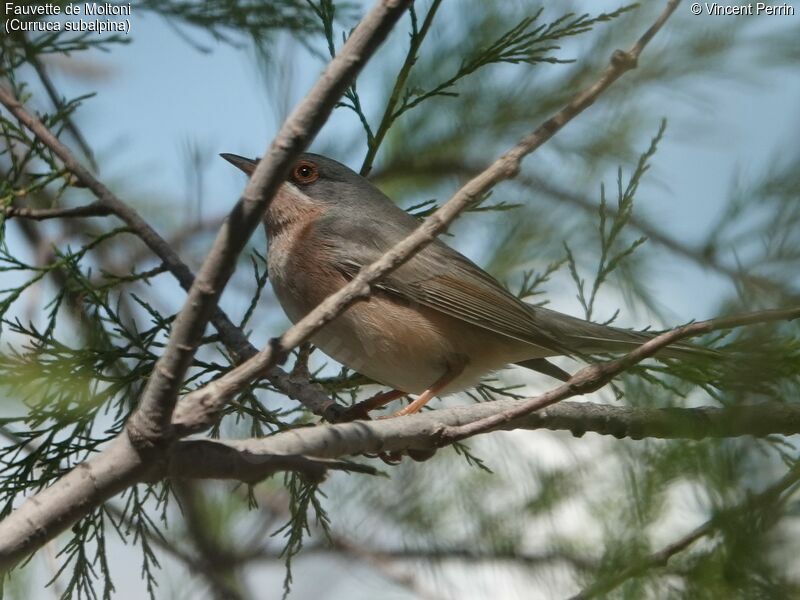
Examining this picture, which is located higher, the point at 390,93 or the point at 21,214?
the point at 390,93

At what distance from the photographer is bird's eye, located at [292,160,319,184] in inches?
241

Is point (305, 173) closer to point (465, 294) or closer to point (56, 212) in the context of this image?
point (465, 294)

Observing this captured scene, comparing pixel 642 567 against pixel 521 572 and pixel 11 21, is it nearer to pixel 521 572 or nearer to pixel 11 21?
pixel 521 572

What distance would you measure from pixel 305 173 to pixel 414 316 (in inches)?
55.2

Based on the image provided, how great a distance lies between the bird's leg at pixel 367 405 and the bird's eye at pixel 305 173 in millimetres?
1559

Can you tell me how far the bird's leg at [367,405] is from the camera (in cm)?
450

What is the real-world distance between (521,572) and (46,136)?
290 cm

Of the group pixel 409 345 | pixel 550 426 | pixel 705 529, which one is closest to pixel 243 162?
pixel 409 345

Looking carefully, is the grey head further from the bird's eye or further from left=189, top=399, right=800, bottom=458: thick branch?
left=189, top=399, right=800, bottom=458: thick branch

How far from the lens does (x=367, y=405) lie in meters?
4.85

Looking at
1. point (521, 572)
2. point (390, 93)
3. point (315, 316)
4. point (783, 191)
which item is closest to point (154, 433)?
point (315, 316)

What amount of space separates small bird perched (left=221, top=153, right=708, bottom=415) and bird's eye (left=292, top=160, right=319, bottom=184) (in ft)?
1.29

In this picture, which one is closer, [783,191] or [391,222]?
[783,191]

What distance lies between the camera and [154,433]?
2502mm
